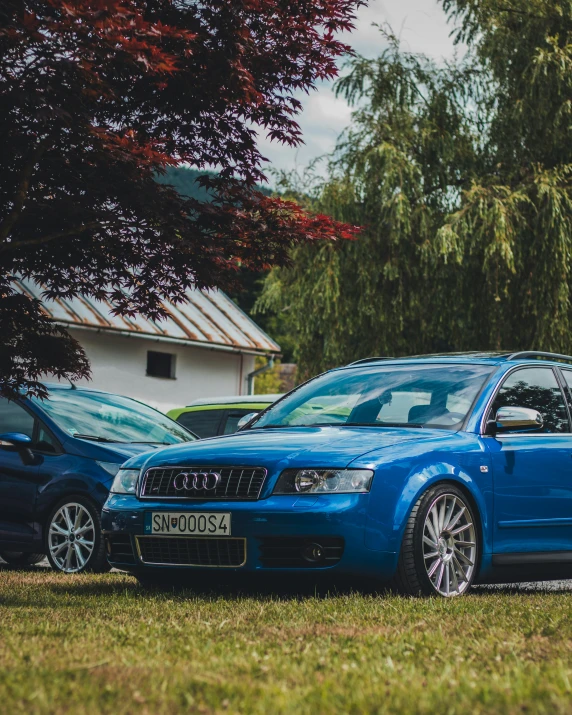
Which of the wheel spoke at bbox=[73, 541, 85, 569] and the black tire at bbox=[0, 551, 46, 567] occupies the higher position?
the wheel spoke at bbox=[73, 541, 85, 569]

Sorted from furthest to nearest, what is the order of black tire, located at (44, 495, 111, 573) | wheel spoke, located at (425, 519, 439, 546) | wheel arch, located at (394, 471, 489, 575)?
black tire, located at (44, 495, 111, 573) < wheel spoke, located at (425, 519, 439, 546) < wheel arch, located at (394, 471, 489, 575)

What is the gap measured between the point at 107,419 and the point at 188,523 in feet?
13.6

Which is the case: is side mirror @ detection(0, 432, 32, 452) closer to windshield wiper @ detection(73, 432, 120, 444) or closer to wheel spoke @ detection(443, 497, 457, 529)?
windshield wiper @ detection(73, 432, 120, 444)

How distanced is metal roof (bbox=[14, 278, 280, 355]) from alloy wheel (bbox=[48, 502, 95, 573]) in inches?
546

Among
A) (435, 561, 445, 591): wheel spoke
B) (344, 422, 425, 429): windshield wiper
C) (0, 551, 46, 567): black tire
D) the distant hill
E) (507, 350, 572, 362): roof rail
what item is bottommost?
(0, 551, 46, 567): black tire

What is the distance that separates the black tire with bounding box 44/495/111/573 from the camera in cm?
960

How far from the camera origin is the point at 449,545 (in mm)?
6984

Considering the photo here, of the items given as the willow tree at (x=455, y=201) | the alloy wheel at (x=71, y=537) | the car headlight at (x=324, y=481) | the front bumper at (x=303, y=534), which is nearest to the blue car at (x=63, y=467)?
the alloy wheel at (x=71, y=537)

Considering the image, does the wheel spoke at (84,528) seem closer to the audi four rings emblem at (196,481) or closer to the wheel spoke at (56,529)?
the wheel spoke at (56,529)

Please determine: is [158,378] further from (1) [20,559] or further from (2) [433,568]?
(2) [433,568]

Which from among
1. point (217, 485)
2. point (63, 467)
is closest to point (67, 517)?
point (63, 467)

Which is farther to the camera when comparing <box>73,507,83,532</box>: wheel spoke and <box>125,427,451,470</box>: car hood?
<box>73,507,83,532</box>: wheel spoke

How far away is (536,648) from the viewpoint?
462 centimetres

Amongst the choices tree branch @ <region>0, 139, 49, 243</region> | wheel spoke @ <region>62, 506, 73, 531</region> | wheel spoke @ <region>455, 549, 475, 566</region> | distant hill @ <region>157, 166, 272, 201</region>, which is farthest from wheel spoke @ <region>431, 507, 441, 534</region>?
wheel spoke @ <region>62, 506, 73, 531</region>
